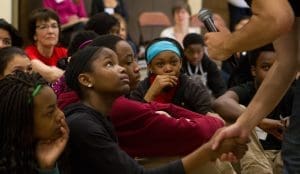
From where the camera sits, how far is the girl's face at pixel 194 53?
18.0ft

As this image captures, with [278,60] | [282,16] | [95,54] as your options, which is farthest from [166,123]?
[282,16]

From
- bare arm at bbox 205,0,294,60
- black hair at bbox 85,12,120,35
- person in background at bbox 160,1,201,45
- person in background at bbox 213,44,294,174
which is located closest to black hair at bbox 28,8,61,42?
black hair at bbox 85,12,120,35

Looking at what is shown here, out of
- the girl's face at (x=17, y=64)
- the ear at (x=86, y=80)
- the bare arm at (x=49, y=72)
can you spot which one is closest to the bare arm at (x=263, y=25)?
the ear at (x=86, y=80)

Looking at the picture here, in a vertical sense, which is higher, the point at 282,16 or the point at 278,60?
the point at 282,16

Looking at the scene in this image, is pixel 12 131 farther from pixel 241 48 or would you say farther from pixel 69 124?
pixel 241 48

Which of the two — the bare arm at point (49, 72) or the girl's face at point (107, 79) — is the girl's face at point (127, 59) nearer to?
the girl's face at point (107, 79)

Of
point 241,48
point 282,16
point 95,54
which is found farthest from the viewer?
point 95,54

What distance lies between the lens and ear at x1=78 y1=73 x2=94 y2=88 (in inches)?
97.8

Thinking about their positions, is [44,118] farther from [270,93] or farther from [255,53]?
[255,53]

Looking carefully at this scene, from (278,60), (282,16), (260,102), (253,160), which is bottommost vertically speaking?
(253,160)

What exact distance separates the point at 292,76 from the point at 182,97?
53.0 inches

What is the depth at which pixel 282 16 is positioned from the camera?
1.96 metres

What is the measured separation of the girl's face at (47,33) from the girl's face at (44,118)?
2206 millimetres

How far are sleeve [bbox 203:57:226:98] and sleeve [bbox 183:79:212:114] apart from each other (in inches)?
60.3
